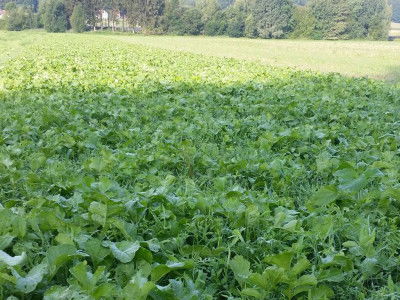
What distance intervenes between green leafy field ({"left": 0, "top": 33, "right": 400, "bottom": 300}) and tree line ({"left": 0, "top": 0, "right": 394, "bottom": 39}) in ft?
213

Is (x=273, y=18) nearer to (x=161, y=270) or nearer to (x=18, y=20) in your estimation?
(x=18, y=20)

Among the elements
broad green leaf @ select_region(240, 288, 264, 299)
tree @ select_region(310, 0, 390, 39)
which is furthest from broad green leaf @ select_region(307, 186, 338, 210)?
tree @ select_region(310, 0, 390, 39)

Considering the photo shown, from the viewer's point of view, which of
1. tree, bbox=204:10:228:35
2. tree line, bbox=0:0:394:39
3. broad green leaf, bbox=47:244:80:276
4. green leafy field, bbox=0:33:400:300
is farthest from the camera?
tree, bbox=204:10:228:35

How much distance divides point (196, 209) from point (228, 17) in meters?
75.3

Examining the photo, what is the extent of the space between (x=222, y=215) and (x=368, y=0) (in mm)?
72508

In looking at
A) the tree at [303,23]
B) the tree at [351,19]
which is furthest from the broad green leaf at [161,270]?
the tree at [351,19]

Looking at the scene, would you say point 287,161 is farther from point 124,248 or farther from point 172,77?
point 172,77

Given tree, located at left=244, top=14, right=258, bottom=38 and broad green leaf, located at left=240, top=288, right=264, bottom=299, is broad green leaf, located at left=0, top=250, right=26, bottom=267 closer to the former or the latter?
broad green leaf, located at left=240, top=288, right=264, bottom=299

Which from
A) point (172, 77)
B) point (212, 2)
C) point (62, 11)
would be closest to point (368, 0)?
point (212, 2)

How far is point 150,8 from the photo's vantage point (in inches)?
3012

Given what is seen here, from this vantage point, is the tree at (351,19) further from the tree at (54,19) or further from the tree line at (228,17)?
the tree at (54,19)

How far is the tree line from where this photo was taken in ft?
223

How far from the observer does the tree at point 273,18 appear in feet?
224

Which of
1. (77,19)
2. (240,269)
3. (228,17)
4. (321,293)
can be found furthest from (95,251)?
(77,19)
